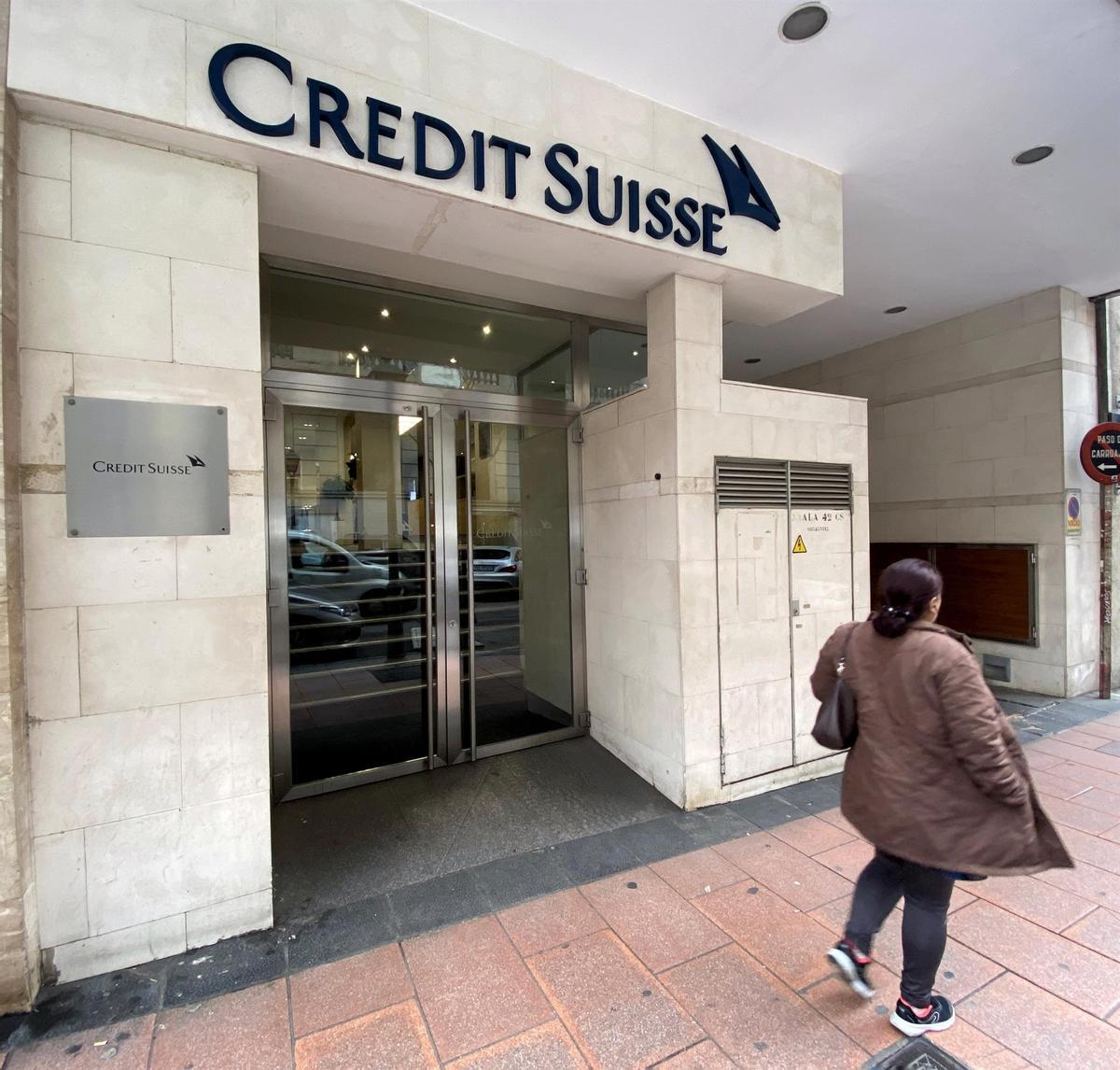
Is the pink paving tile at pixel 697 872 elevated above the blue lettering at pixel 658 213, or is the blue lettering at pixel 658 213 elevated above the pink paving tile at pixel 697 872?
the blue lettering at pixel 658 213

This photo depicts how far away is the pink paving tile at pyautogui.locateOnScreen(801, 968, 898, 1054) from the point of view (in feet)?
6.91

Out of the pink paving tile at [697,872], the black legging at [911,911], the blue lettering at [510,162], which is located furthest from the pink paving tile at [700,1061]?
the blue lettering at [510,162]

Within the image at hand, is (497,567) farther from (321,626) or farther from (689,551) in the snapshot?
(689,551)

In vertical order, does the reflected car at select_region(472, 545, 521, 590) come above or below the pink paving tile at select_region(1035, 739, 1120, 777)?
above

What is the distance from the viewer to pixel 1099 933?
103 inches

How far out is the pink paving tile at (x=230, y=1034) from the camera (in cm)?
207

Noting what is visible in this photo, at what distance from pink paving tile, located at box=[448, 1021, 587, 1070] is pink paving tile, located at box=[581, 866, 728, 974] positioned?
508 mm

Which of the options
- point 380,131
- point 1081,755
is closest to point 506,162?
point 380,131

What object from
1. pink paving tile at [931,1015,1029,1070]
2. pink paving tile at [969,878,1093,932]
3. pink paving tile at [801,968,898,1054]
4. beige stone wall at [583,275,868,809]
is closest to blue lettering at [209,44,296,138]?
beige stone wall at [583,275,868,809]

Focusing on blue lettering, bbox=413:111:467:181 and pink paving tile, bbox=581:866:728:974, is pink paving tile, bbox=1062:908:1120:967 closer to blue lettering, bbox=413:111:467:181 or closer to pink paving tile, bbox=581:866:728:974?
pink paving tile, bbox=581:866:728:974

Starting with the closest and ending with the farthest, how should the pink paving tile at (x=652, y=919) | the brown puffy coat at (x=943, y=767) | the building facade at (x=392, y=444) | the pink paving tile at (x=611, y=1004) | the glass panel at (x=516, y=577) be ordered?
the brown puffy coat at (x=943, y=767) < the pink paving tile at (x=611, y=1004) < the building facade at (x=392, y=444) < the pink paving tile at (x=652, y=919) < the glass panel at (x=516, y=577)

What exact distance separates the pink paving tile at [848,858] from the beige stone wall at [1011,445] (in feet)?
14.3

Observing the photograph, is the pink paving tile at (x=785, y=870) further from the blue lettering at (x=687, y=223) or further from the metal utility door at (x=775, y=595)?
the blue lettering at (x=687, y=223)

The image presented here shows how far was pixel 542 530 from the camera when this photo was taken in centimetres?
501
